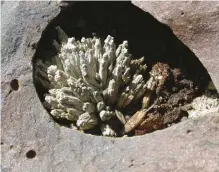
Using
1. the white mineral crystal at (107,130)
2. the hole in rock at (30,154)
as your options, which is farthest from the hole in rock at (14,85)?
the white mineral crystal at (107,130)

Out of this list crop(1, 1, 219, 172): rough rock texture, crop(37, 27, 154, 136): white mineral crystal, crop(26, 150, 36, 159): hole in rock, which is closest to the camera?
crop(1, 1, 219, 172): rough rock texture

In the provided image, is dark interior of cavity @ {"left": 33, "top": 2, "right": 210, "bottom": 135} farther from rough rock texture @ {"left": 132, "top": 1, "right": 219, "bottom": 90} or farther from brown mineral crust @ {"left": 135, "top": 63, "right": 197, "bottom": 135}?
rough rock texture @ {"left": 132, "top": 1, "right": 219, "bottom": 90}

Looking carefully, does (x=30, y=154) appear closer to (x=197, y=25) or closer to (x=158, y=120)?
(x=158, y=120)

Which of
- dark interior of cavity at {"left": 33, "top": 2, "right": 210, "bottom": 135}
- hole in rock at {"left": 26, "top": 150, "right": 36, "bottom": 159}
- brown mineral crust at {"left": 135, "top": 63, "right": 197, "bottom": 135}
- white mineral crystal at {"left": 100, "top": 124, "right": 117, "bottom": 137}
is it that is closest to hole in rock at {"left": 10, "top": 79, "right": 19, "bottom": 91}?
dark interior of cavity at {"left": 33, "top": 2, "right": 210, "bottom": 135}

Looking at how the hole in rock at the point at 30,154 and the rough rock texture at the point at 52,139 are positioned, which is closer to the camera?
the rough rock texture at the point at 52,139

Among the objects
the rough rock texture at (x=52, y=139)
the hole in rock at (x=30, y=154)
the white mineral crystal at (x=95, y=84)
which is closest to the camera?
the rough rock texture at (x=52, y=139)

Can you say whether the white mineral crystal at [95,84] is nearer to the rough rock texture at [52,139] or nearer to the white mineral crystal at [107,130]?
the white mineral crystal at [107,130]
